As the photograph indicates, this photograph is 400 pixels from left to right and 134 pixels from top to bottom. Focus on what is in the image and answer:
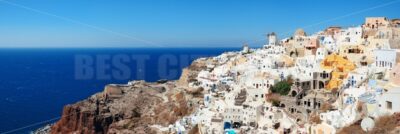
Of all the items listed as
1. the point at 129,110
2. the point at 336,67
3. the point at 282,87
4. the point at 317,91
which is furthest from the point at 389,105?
the point at 129,110

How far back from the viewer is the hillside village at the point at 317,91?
20.3m

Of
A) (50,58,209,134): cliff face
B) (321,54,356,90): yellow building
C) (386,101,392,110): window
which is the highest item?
(321,54,356,90): yellow building

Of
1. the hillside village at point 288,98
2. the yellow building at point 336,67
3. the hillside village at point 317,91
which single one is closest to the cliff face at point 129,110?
the hillside village at point 288,98

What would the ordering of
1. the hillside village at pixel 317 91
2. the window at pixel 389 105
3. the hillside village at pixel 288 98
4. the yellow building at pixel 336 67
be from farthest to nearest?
1. the yellow building at pixel 336 67
2. the hillside village at pixel 288 98
3. the hillside village at pixel 317 91
4. the window at pixel 389 105

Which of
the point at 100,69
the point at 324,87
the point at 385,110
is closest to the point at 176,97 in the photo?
the point at 324,87

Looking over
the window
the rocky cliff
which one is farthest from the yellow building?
the rocky cliff

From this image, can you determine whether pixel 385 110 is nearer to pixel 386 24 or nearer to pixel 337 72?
pixel 337 72

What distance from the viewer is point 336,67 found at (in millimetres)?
29094

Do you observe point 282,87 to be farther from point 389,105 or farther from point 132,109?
point 132,109

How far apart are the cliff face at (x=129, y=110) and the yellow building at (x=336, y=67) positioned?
11.5 m

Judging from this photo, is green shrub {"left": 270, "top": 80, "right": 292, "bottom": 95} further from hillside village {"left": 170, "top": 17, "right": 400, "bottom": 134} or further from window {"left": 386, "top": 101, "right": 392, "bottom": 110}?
window {"left": 386, "top": 101, "right": 392, "bottom": 110}

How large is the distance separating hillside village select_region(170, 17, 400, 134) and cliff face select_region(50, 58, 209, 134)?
3.20 m

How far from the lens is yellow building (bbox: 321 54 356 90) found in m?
27.7

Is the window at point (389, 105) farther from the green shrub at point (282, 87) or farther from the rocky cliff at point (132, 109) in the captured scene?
the rocky cliff at point (132, 109)
